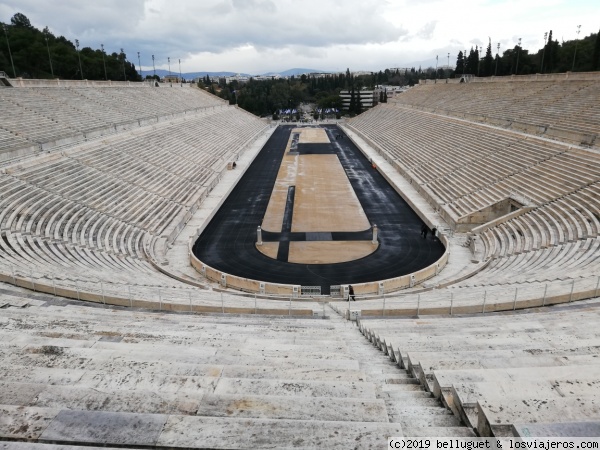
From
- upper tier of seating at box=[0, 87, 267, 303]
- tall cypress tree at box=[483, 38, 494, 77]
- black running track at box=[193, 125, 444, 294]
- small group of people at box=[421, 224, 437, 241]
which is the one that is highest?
tall cypress tree at box=[483, 38, 494, 77]

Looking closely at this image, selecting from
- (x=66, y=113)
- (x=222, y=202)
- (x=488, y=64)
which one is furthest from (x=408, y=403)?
(x=488, y=64)

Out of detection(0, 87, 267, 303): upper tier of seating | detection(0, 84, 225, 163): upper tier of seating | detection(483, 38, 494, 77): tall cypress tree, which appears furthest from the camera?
detection(483, 38, 494, 77): tall cypress tree

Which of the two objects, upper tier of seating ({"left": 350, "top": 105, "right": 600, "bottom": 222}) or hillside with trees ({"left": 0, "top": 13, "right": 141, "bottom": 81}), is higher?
hillside with trees ({"left": 0, "top": 13, "right": 141, "bottom": 81})

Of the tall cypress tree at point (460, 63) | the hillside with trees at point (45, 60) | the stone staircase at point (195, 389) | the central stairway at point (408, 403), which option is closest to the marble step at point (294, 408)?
the stone staircase at point (195, 389)

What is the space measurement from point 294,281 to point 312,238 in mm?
5110

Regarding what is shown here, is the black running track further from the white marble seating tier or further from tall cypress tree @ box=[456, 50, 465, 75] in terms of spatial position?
tall cypress tree @ box=[456, 50, 465, 75]

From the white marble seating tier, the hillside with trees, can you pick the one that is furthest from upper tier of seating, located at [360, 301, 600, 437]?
the hillside with trees

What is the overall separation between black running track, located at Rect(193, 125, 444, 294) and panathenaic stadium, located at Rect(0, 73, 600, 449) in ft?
0.56

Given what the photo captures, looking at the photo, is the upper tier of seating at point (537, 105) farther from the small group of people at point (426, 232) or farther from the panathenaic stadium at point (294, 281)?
the small group of people at point (426, 232)

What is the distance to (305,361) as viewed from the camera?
6.84 meters

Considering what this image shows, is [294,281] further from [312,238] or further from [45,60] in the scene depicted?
[45,60]

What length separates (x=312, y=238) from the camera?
71.7 feet

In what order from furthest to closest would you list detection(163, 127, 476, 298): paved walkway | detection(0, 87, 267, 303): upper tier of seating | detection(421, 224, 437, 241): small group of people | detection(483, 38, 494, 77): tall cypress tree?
1. detection(483, 38, 494, 77): tall cypress tree
2. detection(421, 224, 437, 241): small group of people
3. detection(163, 127, 476, 298): paved walkway
4. detection(0, 87, 267, 303): upper tier of seating

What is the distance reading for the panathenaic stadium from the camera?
14.9 ft
